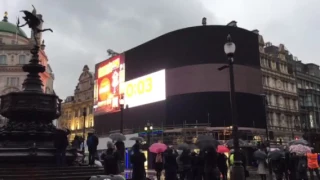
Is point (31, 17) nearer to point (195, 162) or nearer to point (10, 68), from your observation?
point (195, 162)

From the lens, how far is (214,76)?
49.8 metres

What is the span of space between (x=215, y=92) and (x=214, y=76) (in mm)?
2211

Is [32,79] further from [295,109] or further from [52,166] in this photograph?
[295,109]

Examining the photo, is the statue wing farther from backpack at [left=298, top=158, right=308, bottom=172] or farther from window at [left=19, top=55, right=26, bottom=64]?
window at [left=19, top=55, right=26, bottom=64]

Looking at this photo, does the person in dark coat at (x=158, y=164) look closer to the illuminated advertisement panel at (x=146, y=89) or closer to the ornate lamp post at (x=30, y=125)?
the ornate lamp post at (x=30, y=125)

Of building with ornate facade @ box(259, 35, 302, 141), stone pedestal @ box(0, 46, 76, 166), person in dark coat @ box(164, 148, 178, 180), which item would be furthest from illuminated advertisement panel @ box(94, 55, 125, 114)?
person in dark coat @ box(164, 148, 178, 180)

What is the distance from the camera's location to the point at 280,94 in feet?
198

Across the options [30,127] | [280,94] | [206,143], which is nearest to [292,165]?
[206,143]

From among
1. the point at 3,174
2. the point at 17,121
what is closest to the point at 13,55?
the point at 17,121

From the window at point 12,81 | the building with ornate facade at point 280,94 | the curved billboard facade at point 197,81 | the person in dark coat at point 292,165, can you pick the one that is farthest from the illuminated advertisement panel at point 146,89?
the person in dark coat at point 292,165

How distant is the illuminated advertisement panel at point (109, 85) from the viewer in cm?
6216

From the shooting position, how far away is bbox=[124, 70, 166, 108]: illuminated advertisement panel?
53.2 m

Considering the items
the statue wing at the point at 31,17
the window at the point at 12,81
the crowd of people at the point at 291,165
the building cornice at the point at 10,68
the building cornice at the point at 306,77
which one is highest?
the building cornice at the point at 10,68

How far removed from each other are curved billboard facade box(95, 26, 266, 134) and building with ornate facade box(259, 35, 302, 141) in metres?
4.82
